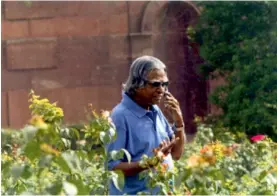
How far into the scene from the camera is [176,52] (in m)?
13.9

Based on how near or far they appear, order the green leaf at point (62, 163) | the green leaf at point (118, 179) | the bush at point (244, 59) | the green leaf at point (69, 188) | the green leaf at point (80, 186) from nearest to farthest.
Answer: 1. the green leaf at point (69, 188)
2. the green leaf at point (62, 163)
3. the green leaf at point (80, 186)
4. the green leaf at point (118, 179)
5. the bush at point (244, 59)

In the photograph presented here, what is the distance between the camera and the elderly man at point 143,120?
4371mm

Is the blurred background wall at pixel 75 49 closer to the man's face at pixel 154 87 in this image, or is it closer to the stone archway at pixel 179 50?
the stone archway at pixel 179 50

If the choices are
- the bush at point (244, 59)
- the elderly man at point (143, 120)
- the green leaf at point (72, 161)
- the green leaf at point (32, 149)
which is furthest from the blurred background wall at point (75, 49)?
the green leaf at point (32, 149)

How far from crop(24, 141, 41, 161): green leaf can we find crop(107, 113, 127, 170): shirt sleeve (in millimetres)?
1252

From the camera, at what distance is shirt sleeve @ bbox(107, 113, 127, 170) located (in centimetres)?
432

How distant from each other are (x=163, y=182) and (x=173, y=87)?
33.6 feet

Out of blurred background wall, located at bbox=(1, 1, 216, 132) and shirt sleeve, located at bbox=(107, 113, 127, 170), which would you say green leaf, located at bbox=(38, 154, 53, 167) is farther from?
blurred background wall, located at bbox=(1, 1, 216, 132)

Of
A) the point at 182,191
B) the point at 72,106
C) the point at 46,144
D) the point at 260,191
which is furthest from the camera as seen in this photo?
the point at 72,106

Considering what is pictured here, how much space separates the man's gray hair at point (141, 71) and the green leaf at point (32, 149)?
153 cm

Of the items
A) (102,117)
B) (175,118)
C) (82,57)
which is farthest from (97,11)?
(102,117)

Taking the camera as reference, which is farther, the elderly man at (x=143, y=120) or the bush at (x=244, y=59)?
the bush at (x=244, y=59)

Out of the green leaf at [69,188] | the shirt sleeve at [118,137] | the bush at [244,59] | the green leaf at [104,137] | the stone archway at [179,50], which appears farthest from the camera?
the stone archway at [179,50]

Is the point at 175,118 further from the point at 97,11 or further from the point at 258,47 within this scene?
the point at 97,11
